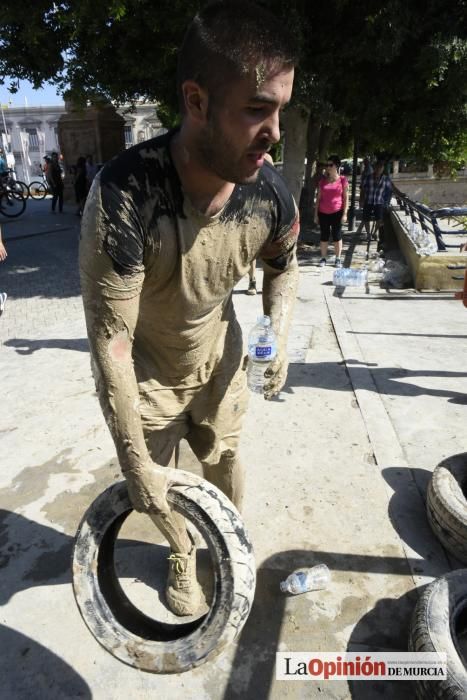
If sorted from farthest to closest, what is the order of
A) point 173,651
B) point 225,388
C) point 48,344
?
point 48,344 → point 225,388 → point 173,651

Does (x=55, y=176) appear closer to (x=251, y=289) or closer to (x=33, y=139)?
(x=251, y=289)

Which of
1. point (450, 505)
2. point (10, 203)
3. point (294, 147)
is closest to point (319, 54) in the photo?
point (294, 147)

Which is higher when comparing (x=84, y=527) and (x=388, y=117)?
(x=388, y=117)

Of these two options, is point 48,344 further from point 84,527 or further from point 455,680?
point 455,680

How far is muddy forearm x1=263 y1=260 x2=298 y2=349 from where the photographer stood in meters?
2.37

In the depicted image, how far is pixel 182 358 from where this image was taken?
2.11 meters

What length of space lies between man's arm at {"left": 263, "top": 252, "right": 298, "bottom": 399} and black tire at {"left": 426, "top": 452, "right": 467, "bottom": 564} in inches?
51.5

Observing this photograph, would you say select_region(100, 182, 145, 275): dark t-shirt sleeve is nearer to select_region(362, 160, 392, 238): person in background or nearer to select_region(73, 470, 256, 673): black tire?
select_region(73, 470, 256, 673): black tire

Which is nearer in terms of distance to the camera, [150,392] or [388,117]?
[150,392]

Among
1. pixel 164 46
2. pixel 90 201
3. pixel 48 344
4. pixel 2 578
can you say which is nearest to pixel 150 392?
pixel 90 201

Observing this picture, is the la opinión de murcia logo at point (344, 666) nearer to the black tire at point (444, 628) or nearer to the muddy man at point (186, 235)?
the black tire at point (444, 628)

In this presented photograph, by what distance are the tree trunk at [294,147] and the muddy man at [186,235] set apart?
8.37 meters

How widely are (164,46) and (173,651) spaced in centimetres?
773

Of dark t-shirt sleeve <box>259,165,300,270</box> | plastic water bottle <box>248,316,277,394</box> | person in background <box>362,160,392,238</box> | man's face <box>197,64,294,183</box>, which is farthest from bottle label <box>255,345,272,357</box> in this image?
person in background <box>362,160,392,238</box>
